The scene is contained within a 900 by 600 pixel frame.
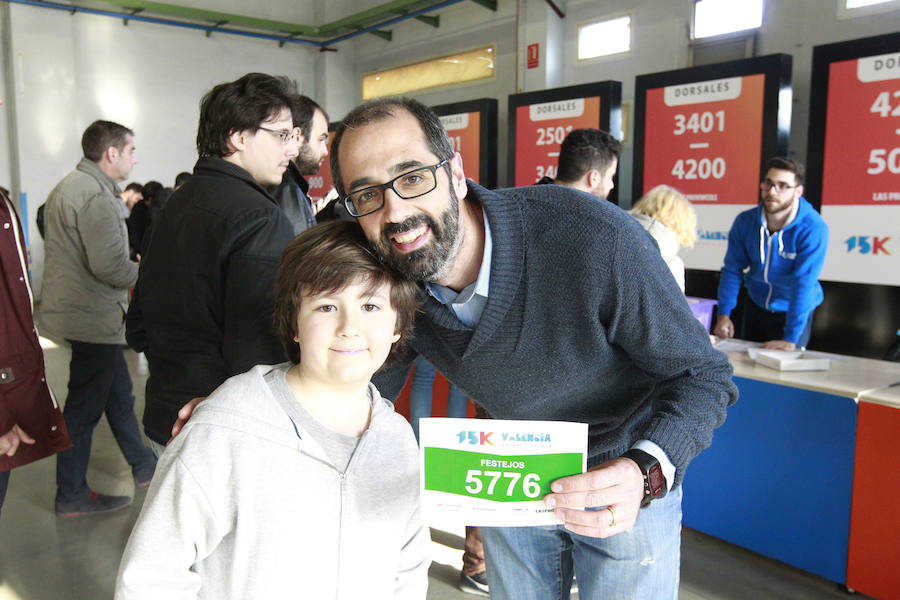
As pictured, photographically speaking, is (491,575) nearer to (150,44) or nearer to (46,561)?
(46,561)

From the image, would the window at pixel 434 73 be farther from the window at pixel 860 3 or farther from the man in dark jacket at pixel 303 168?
the man in dark jacket at pixel 303 168

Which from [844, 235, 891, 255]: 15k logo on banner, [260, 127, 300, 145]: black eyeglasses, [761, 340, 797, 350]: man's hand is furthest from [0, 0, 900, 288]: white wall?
[260, 127, 300, 145]: black eyeglasses

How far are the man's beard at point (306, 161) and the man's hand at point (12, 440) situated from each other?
4.20ft

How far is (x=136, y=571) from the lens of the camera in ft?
3.26

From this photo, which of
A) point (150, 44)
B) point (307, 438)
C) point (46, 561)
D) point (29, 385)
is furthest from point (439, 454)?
point (150, 44)

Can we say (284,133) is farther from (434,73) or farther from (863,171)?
(434,73)

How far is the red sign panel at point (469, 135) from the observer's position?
7371 mm

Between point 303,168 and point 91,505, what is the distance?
6.48 ft

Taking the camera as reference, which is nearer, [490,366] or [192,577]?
[192,577]

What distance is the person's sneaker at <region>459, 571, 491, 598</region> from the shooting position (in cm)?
257

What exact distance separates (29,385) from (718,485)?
8.53ft

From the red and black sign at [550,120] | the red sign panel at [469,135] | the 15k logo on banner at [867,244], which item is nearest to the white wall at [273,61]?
the red sign panel at [469,135]

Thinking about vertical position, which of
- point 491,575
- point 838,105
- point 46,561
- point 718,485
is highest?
point 838,105

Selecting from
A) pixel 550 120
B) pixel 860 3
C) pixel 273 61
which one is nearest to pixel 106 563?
pixel 550 120
